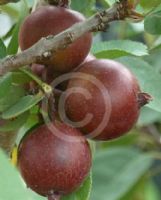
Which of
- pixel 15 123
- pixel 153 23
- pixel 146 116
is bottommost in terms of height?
pixel 146 116

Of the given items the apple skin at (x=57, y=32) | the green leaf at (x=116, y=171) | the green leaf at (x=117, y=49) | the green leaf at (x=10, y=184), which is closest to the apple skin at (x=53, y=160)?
the apple skin at (x=57, y=32)

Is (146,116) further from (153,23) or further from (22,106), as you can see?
(22,106)

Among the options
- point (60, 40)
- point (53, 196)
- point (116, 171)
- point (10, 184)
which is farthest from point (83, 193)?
point (116, 171)

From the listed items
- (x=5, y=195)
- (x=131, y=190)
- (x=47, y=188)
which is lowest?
(x=131, y=190)

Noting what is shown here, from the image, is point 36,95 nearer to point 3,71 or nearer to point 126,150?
point 3,71

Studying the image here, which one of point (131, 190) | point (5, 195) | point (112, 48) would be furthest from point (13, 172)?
point (131, 190)

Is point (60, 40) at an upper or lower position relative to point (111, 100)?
upper

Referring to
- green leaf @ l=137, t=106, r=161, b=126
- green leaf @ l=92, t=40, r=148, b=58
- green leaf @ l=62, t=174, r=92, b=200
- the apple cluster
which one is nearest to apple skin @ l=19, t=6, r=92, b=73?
the apple cluster
